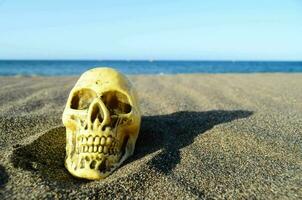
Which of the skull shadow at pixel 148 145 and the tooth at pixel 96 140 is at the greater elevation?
the tooth at pixel 96 140

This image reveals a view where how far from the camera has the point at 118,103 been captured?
9.63ft

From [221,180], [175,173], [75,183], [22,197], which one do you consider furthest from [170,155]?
[22,197]

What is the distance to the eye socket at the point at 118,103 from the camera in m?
2.89

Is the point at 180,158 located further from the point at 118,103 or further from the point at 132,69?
the point at 132,69

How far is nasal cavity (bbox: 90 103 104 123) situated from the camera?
2672 mm

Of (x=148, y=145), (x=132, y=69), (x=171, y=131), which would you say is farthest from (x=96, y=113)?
(x=132, y=69)

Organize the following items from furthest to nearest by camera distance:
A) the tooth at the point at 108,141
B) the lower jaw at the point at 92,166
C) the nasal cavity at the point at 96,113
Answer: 1. the nasal cavity at the point at 96,113
2. the tooth at the point at 108,141
3. the lower jaw at the point at 92,166

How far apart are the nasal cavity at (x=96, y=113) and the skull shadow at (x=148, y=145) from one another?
37 cm

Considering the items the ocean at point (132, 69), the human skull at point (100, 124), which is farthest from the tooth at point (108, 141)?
the ocean at point (132, 69)

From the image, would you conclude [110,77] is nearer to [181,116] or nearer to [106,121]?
[106,121]

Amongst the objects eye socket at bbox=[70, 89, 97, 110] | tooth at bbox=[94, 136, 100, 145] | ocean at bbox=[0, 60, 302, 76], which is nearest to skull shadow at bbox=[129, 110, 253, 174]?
tooth at bbox=[94, 136, 100, 145]

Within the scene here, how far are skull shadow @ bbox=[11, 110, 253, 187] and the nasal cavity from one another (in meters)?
0.37

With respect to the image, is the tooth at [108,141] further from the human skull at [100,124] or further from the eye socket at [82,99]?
the eye socket at [82,99]

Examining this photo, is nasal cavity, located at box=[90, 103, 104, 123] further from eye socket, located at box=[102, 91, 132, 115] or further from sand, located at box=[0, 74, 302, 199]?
sand, located at box=[0, 74, 302, 199]
